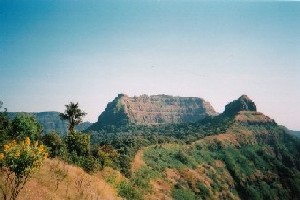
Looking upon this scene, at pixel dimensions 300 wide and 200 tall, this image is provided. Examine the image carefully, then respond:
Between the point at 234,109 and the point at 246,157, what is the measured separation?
59198 mm

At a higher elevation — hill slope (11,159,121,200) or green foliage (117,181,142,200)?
hill slope (11,159,121,200)

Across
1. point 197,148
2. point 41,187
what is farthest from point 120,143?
point 41,187

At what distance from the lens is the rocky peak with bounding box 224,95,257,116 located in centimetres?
13700

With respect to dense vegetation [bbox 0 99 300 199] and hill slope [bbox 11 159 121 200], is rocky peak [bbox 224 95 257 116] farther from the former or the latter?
hill slope [bbox 11 159 121 200]

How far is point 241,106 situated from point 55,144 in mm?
112325

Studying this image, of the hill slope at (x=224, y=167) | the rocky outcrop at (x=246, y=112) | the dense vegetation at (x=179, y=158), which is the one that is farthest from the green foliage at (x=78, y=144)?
the rocky outcrop at (x=246, y=112)

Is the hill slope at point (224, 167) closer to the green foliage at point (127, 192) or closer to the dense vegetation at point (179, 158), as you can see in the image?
the dense vegetation at point (179, 158)

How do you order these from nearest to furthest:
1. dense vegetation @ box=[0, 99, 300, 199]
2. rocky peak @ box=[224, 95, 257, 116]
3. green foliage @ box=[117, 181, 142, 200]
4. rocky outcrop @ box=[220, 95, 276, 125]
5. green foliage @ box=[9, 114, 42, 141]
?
green foliage @ box=[117, 181, 142, 200] → dense vegetation @ box=[0, 99, 300, 199] → green foliage @ box=[9, 114, 42, 141] → rocky outcrop @ box=[220, 95, 276, 125] → rocky peak @ box=[224, 95, 257, 116]

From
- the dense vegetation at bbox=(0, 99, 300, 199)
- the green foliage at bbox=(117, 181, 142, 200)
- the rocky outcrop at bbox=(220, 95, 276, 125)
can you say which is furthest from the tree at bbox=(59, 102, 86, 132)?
the rocky outcrop at bbox=(220, 95, 276, 125)

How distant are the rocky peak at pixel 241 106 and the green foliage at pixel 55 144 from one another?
10648cm

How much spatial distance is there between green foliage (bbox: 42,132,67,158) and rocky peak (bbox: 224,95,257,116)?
10648cm

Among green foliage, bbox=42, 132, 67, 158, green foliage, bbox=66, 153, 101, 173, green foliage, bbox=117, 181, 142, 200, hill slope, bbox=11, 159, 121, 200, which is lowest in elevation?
green foliage, bbox=117, 181, 142, 200

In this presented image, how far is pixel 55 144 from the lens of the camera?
37.4 meters

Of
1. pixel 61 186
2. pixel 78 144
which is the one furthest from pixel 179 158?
pixel 61 186
